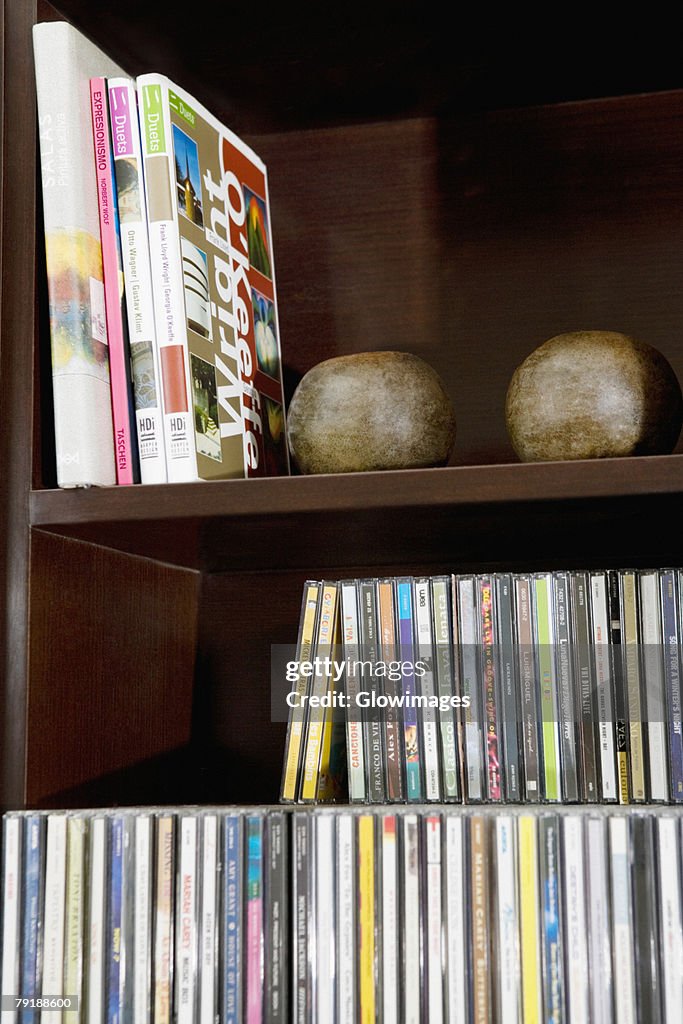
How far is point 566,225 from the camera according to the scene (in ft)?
3.65

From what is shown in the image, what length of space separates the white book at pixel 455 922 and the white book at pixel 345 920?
7 cm

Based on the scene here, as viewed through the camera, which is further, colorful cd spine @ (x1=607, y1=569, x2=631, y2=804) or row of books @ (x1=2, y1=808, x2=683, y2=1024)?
colorful cd spine @ (x1=607, y1=569, x2=631, y2=804)

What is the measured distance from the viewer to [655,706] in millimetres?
873

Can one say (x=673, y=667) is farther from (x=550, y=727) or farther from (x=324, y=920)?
(x=324, y=920)

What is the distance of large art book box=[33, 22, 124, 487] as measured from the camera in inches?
33.6

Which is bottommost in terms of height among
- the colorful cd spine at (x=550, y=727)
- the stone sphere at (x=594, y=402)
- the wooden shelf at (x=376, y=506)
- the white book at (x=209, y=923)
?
the white book at (x=209, y=923)

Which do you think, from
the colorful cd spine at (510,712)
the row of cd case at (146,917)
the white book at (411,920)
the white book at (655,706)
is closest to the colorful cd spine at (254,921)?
the row of cd case at (146,917)

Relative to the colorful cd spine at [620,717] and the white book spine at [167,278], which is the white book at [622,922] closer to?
A: the colorful cd spine at [620,717]

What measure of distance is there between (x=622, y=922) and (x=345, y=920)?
191 mm

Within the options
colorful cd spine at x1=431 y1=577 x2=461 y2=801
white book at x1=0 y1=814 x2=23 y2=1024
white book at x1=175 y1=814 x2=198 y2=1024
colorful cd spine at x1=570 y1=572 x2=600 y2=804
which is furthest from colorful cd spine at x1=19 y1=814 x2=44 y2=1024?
colorful cd spine at x1=570 y1=572 x2=600 y2=804

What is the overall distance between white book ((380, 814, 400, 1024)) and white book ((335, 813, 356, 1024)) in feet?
0.07

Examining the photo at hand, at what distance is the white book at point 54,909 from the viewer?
0.80 meters

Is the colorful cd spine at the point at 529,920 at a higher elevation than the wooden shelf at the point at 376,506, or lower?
lower

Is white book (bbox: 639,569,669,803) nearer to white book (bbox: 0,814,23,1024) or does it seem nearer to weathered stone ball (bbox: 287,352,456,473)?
weathered stone ball (bbox: 287,352,456,473)
